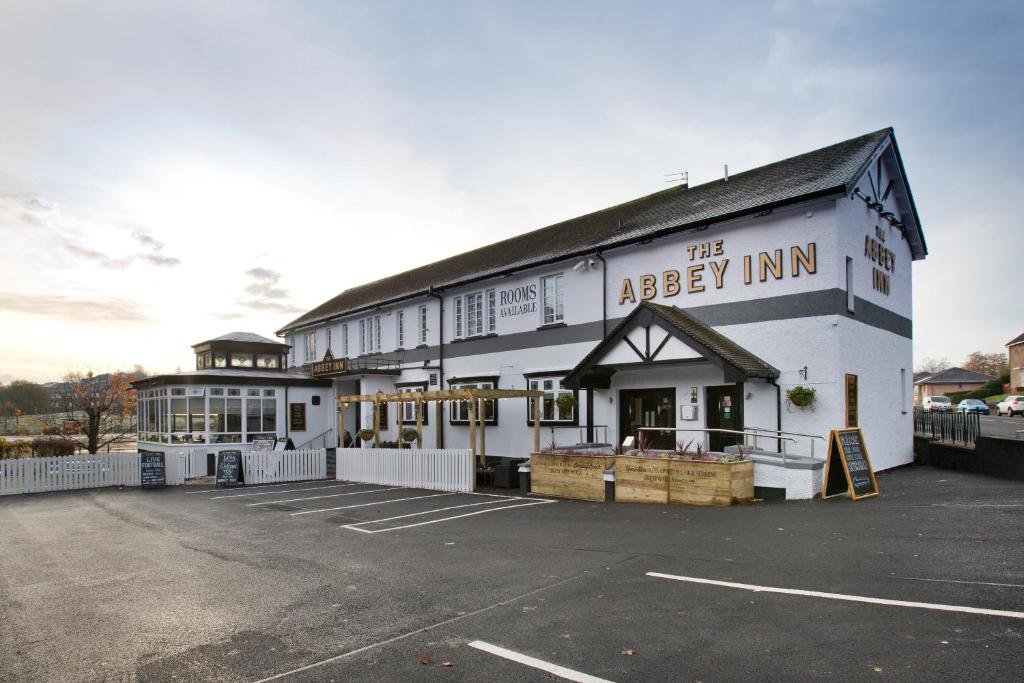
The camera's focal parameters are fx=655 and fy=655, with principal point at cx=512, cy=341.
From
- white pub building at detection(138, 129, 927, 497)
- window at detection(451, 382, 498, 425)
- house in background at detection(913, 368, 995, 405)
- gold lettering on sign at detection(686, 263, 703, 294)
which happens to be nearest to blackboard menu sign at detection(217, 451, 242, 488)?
white pub building at detection(138, 129, 927, 497)

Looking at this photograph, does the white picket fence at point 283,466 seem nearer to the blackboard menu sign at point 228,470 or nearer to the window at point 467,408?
the blackboard menu sign at point 228,470

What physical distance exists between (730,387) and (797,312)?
7.85ft

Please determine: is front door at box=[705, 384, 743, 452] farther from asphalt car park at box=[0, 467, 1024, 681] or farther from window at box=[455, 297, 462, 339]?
window at box=[455, 297, 462, 339]

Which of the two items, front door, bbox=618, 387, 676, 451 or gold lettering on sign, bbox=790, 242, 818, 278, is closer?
gold lettering on sign, bbox=790, 242, 818, 278

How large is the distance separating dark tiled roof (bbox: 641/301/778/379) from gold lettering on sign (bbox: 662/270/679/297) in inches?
37.2

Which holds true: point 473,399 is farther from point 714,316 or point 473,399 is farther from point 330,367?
point 330,367

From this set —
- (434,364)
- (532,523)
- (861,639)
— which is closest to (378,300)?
(434,364)

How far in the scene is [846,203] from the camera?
15281 mm

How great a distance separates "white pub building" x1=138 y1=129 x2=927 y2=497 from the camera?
1494 centimetres

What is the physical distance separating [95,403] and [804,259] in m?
32.5

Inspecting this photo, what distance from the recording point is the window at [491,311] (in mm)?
23344

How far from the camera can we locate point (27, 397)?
63344 millimetres

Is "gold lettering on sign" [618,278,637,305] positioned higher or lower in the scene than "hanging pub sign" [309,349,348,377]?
higher

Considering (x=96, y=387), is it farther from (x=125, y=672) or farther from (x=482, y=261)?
(x=125, y=672)
